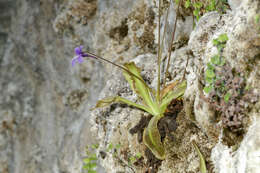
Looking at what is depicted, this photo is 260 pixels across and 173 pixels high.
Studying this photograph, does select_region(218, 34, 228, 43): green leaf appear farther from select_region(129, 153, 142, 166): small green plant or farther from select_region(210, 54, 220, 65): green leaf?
select_region(129, 153, 142, 166): small green plant

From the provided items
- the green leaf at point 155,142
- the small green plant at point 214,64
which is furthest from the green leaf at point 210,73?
the green leaf at point 155,142

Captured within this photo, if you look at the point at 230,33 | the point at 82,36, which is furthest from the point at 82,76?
the point at 230,33

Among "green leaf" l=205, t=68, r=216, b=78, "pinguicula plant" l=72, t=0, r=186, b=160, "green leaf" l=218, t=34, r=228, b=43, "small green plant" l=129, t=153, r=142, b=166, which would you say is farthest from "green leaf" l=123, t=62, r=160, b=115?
"green leaf" l=218, t=34, r=228, b=43

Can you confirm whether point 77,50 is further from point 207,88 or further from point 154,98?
point 207,88

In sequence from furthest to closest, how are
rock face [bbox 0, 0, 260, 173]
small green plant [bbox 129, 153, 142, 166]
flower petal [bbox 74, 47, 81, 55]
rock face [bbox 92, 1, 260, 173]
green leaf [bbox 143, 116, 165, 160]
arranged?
small green plant [bbox 129, 153, 142, 166], flower petal [bbox 74, 47, 81, 55], green leaf [bbox 143, 116, 165, 160], rock face [bbox 0, 0, 260, 173], rock face [bbox 92, 1, 260, 173]

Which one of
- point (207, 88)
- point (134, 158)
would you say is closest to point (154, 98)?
point (134, 158)

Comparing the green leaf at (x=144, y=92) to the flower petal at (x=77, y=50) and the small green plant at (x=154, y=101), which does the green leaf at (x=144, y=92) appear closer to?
the small green plant at (x=154, y=101)
